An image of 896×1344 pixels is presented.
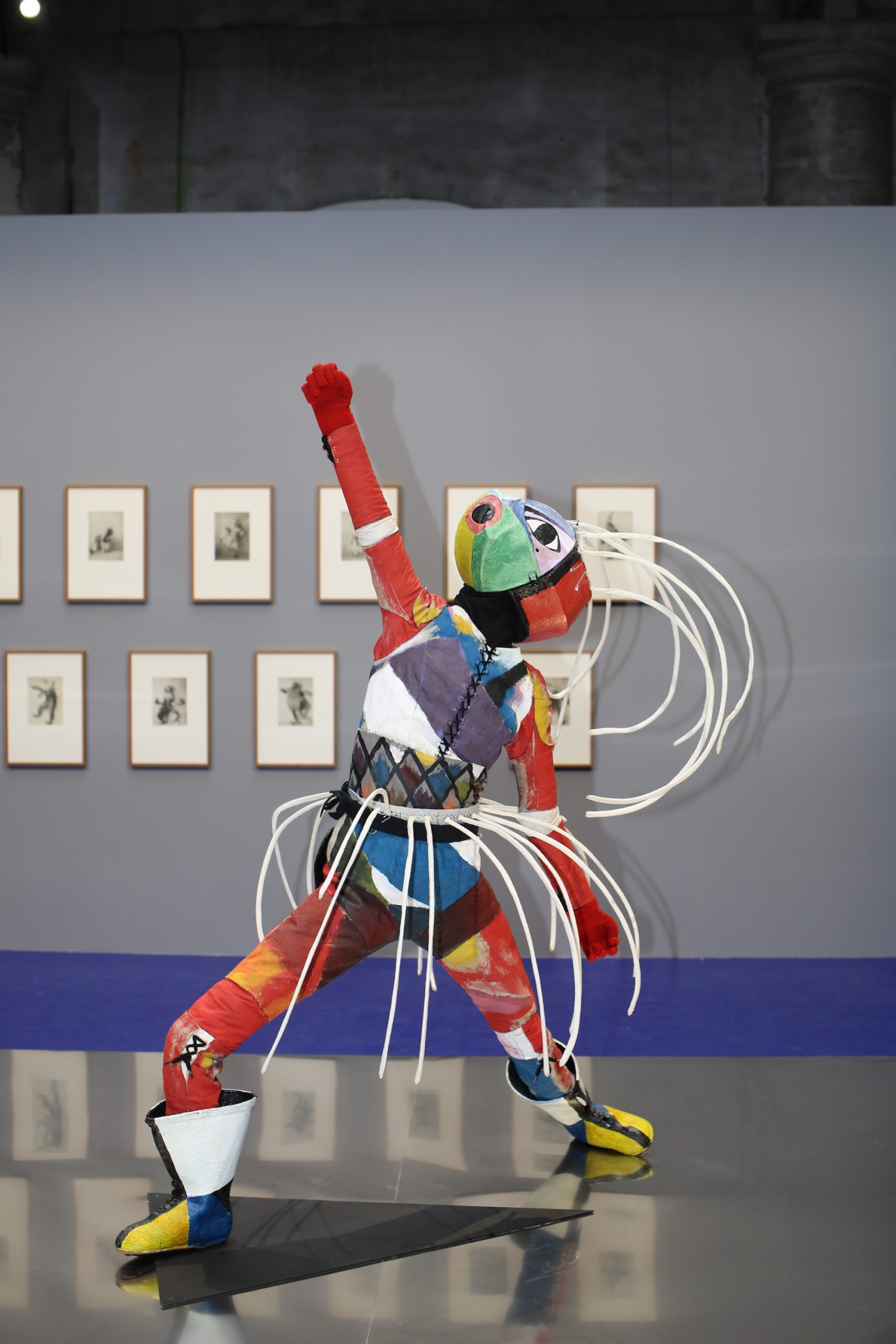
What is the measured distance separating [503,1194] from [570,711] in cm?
204

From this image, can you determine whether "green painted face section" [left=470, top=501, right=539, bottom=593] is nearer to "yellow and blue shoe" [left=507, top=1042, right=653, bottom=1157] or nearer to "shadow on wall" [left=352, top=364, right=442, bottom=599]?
"yellow and blue shoe" [left=507, top=1042, right=653, bottom=1157]

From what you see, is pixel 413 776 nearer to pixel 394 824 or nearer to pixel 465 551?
pixel 394 824

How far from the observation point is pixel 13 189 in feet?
19.8

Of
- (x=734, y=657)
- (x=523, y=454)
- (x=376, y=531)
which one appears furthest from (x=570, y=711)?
(x=376, y=531)

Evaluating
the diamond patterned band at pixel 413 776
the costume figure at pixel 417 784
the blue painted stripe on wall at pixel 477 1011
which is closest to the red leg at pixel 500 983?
the costume figure at pixel 417 784

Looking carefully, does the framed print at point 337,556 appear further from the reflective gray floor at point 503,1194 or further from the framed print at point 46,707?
the reflective gray floor at point 503,1194

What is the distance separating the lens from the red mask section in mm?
2107

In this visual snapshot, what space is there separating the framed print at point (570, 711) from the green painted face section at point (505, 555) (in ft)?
6.25

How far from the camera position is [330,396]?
207 centimetres

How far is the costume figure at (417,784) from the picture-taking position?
204 cm

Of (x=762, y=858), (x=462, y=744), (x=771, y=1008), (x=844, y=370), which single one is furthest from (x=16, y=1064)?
(x=844, y=370)

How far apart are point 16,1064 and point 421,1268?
4.51ft

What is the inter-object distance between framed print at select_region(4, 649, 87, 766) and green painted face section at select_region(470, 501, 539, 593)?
2.42m

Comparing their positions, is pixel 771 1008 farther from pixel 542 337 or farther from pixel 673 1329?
pixel 542 337
